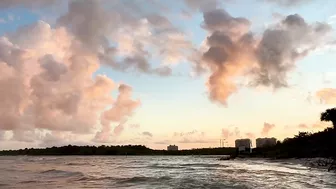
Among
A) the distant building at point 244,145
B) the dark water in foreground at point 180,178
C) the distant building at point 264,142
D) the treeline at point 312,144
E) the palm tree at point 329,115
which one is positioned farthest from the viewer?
the distant building at point 264,142

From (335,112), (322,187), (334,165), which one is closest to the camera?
(322,187)

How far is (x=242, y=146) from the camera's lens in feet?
471

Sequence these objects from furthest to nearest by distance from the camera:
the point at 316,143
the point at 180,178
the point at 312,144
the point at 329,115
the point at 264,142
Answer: the point at 264,142, the point at 312,144, the point at 316,143, the point at 329,115, the point at 180,178

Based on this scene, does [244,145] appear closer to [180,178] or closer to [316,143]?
[316,143]

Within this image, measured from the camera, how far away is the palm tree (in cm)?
7288

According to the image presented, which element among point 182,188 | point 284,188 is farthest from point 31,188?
point 284,188

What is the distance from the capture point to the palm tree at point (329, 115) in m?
72.9

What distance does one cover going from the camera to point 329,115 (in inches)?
2906

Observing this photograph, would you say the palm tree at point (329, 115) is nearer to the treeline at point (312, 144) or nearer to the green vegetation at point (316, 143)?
the green vegetation at point (316, 143)

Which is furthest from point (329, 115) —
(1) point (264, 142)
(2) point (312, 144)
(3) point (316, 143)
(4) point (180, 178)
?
(1) point (264, 142)

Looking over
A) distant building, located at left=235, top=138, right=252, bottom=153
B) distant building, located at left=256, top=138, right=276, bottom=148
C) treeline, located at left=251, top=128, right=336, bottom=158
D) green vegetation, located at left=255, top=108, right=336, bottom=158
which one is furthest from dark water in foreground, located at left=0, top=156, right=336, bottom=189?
distant building, located at left=256, top=138, right=276, bottom=148

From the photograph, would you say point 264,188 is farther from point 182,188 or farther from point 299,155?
point 299,155

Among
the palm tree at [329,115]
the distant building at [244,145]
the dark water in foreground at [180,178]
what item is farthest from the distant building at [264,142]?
the dark water in foreground at [180,178]

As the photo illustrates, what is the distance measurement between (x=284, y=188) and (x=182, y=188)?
862cm
